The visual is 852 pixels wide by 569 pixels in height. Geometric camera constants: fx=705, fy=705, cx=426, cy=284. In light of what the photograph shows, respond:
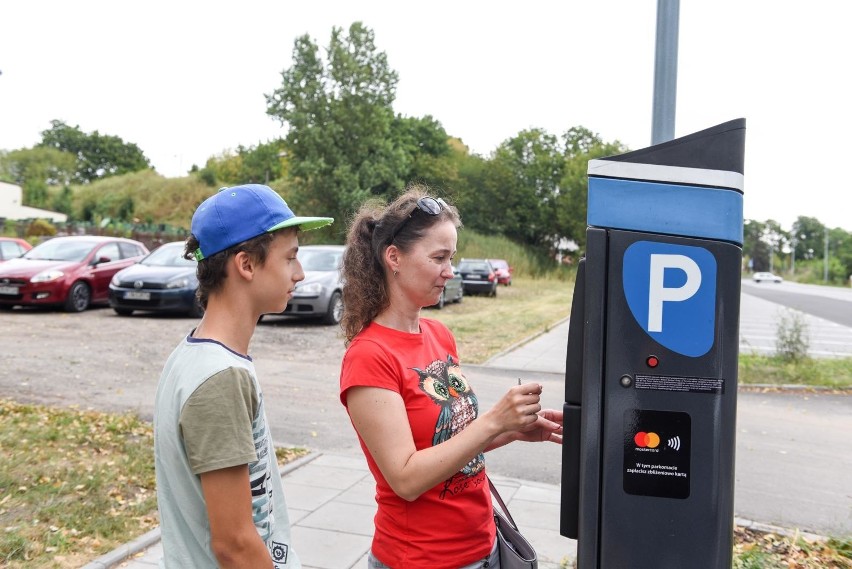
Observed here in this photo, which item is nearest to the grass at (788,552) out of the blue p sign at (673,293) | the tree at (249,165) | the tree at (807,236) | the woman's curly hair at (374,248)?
the blue p sign at (673,293)

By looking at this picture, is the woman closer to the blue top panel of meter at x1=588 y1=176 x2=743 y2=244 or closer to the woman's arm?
the woman's arm

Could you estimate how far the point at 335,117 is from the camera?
41781mm

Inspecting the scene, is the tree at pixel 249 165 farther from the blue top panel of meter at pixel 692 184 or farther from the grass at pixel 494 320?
the blue top panel of meter at pixel 692 184

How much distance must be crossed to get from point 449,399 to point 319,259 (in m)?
13.5

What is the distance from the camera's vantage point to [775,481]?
5957mm

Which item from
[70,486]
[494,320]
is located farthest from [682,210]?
[494,320]

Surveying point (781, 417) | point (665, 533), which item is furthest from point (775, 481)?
point (665, 533)

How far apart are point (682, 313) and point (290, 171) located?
41458 millimetres

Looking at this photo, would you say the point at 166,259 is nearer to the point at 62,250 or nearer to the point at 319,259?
the point at 62,250

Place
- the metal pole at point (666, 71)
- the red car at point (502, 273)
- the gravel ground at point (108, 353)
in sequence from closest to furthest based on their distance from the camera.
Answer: the metal pole at point (666, 71) → the gravel ground at point (108, 353) → the red car at point (502, 273)

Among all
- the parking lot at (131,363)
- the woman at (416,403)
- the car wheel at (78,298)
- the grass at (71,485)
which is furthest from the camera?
the car wheel at (78,298)

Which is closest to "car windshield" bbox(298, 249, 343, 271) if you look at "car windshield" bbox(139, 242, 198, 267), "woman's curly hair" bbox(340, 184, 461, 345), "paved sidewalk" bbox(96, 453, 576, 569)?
"car windshield" bbox(139, 242, 198, 267)

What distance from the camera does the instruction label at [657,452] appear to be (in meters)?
1.86

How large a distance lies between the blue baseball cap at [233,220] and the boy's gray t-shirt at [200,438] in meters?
0.26
